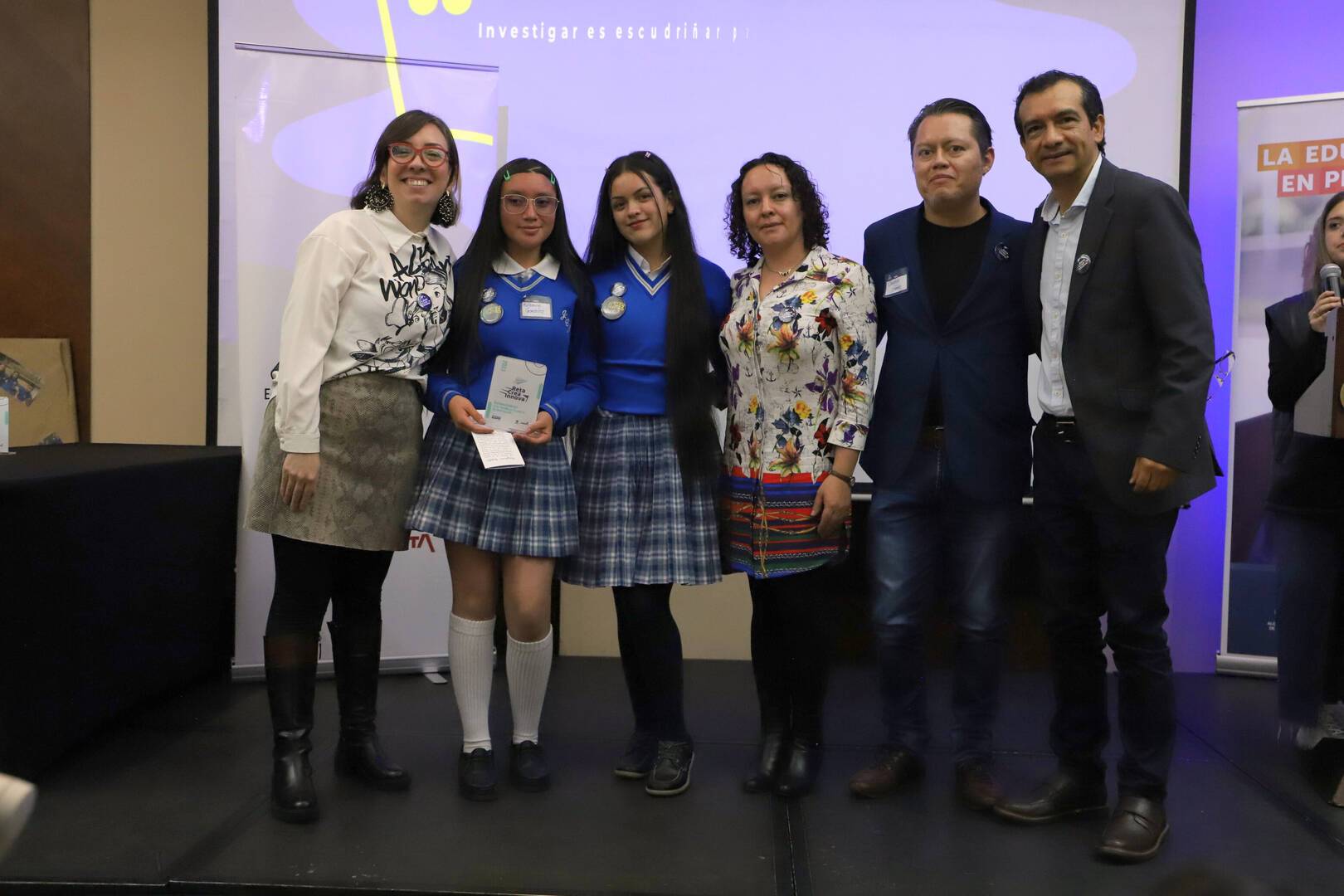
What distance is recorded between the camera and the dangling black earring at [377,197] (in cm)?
230

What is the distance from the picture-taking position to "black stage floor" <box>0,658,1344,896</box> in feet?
6.33

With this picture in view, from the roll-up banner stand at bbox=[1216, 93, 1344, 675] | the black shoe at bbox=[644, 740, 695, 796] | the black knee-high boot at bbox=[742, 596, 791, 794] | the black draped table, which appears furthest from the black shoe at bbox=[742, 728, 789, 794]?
the roll-up banner stand at bbox=[1216, 93, 1344, 675]

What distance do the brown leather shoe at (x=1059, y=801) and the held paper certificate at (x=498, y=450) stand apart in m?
1.34

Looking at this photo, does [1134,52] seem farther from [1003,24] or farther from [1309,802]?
[1309,802]

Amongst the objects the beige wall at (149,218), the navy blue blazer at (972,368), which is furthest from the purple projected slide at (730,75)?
the navy blue blazer at (972,368)

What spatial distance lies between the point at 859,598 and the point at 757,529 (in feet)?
4.85

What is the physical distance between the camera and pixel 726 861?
2.01 m

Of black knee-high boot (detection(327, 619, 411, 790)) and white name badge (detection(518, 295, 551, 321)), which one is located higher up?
white name badge (detection(518, 295, 551, 321))

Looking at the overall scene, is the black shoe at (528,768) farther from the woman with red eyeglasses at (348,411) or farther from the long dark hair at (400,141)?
the long dark hair at (400,141)

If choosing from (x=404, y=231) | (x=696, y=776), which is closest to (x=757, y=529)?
(x=696, y=776)

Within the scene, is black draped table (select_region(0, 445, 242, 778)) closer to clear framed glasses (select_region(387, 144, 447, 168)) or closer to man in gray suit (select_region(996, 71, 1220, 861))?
clear framed glasses (select_region(387, 144, 447, 168))

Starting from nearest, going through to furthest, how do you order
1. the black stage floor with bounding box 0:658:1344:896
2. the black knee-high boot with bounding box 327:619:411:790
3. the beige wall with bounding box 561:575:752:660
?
the black stage floor with bounding box 0:658:1344:896 → the black knee-high boot with bounding box 327:619:411:790 → the beige wall with bounding box 561:575:752:660

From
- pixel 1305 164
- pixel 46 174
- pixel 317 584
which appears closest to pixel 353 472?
pixel 317 584

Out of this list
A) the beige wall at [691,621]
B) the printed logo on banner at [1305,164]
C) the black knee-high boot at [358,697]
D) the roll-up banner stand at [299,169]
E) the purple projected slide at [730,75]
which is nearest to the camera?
the black knee-high boot at [358,697]
